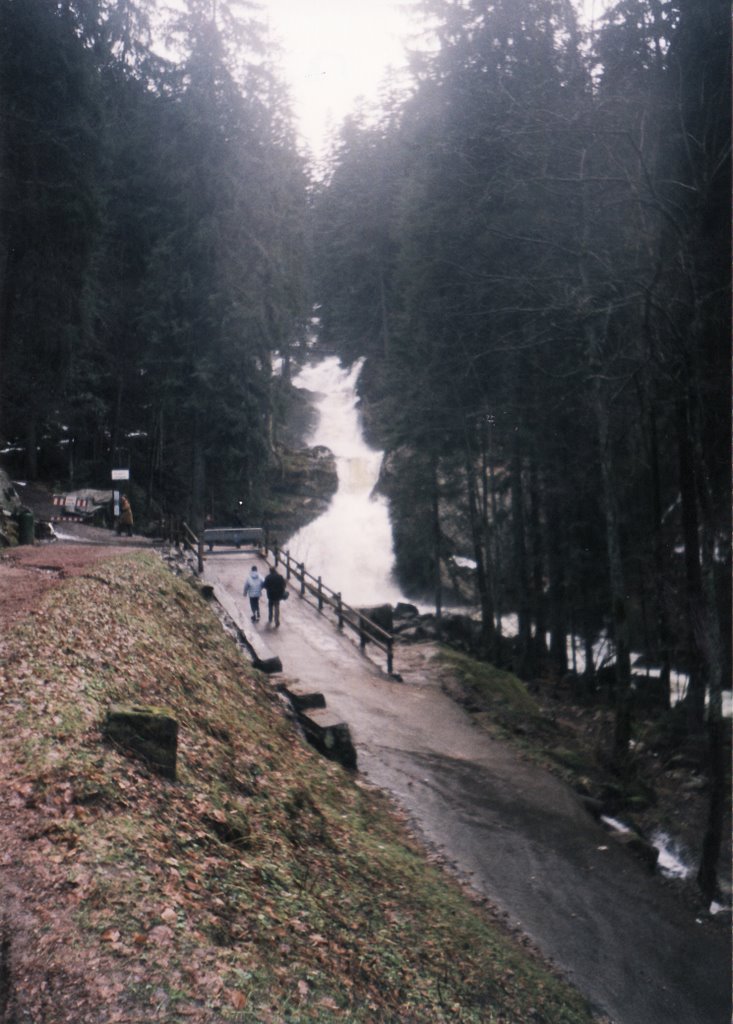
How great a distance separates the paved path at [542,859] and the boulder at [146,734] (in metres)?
4.89

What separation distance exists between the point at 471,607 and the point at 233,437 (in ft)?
42.4

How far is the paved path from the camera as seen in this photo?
27.7 ft

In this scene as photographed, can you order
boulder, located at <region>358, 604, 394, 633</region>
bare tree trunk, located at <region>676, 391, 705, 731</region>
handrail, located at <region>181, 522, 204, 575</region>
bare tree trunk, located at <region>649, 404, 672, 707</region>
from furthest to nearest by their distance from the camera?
handrail, located at <region>181, 522, 204, 575</region> < boulder, located at <region>358, 604, 394, 633</region> < bare tree trunk, located at <region>649, 404, 672, 707</region> < bare tree trunk, located at <region>676, 391, 705, 731</region>

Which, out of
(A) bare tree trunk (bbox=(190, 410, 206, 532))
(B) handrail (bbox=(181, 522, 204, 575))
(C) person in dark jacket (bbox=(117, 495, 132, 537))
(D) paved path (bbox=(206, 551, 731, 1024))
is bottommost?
(D) paved path (bbox=(206, 551, 731, 1024))

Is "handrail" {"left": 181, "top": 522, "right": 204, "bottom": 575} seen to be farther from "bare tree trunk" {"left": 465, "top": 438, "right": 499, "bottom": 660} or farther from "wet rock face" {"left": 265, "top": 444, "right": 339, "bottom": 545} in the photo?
"wet rock face" {"left": 265, "top": 444, "right": 339, "bottom": 545}

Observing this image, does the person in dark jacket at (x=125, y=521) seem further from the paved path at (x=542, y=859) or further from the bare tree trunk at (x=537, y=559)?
the bare tree trunk at (x=537, y=559)

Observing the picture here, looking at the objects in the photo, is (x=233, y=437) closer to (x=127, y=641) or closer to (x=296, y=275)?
(x=296, y=275)

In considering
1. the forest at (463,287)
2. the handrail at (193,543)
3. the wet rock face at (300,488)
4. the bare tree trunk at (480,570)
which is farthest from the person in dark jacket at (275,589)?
the wet rock face at (300,488)

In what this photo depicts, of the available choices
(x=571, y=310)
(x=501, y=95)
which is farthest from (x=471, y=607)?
(x=501, y=95)

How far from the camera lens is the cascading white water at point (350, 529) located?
38.3 meters

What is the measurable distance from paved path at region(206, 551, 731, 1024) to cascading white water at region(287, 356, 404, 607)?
631 inches

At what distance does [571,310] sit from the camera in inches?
606

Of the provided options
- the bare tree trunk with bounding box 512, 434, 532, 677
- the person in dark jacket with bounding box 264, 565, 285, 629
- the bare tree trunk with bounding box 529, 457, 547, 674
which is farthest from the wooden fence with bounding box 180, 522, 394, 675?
the bare tree trunk with bounding box 529, 457, 547, 674

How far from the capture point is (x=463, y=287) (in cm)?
2164
